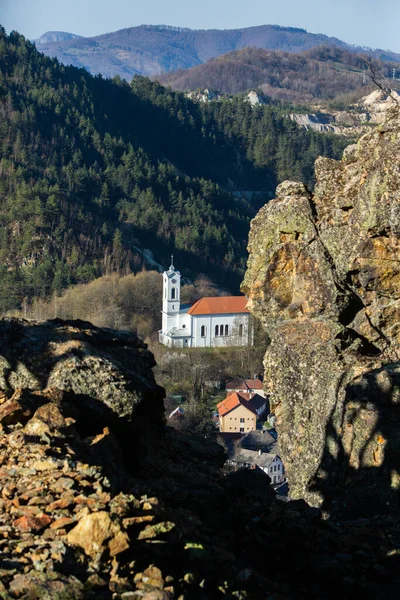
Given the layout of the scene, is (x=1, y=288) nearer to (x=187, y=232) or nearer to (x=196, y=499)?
(x=187, y=232)

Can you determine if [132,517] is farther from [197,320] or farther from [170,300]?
[170,300]

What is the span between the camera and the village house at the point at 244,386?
160 feet

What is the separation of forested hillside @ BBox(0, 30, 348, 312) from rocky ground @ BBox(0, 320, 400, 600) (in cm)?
5329

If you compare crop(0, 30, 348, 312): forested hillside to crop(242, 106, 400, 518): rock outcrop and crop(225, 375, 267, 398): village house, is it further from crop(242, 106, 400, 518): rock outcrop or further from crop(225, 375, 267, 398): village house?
crop(242, 106, 400, 518): rock outcrop

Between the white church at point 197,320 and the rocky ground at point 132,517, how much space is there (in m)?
54.0

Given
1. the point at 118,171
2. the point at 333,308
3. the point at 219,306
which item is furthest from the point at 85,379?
the point at 118,171

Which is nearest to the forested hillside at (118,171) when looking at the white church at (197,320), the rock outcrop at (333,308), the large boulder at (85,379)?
the white church at (197,320)

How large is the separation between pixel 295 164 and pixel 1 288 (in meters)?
68.8

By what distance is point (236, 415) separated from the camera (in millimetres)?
42188

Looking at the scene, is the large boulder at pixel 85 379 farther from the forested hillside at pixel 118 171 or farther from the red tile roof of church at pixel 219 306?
the red tile roof of church at pixel 219 306

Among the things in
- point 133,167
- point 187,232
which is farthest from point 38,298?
point 133,167

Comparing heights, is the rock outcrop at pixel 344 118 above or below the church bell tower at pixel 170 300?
above

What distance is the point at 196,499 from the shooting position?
5996 mm

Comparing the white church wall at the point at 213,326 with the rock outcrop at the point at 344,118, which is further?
the rock outcrop at the point at 344,118
